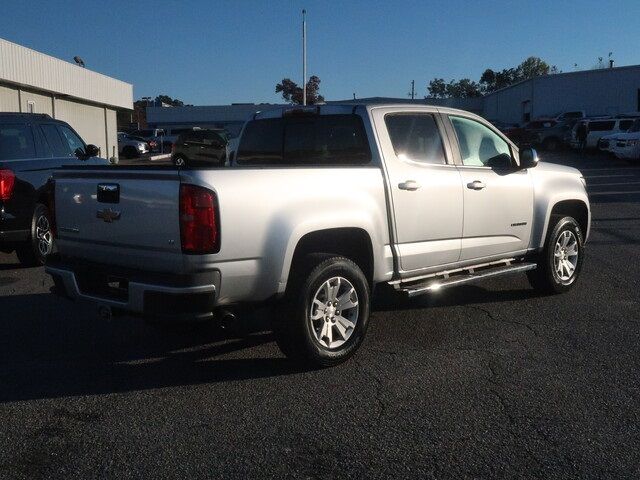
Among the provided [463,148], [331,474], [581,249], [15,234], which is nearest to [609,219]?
[581,249]

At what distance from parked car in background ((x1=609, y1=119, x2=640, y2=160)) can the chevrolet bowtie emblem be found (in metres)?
27.0

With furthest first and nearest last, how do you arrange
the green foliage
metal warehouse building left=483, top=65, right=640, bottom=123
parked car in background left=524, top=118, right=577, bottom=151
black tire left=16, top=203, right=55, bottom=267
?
the green foliage < metal warehouse building left=483, top=65, right=640, bottom=123 < parked car in background left=524, top=118, right=577, bottom=151 < black tire left=16, top=203, right=55, bottom=267

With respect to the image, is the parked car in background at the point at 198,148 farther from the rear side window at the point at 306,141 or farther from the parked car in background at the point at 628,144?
the rear side window at the point at 306,141

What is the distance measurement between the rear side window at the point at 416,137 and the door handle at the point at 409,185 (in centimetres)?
22

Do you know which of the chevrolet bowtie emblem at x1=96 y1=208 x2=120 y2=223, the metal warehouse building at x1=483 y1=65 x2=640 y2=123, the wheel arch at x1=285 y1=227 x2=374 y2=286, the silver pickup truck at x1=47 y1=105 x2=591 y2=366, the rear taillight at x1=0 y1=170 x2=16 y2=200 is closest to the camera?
the silver pickup truck at x1=47 y1=105 x2=591 y2=366

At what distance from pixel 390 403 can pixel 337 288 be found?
40.0 inches

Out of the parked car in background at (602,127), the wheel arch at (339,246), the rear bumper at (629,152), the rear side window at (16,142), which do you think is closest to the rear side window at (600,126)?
A: the parked car in background at (602,127)

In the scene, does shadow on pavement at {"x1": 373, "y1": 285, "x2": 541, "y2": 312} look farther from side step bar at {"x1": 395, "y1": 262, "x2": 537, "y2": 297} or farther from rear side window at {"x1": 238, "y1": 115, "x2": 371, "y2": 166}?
rear side window at {"x1": 238, "y1": 115, "x2": 371, "y2": 166}

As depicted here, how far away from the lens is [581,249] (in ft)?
25.9

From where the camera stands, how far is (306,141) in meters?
6.50

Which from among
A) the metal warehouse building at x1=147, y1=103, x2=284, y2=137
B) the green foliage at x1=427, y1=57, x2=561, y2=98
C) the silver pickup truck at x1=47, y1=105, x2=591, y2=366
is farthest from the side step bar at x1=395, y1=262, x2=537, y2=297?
the green foliage at x1=427, y1=57, x2=561, y2=98

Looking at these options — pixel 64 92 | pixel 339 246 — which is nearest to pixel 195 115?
pixel 64 92

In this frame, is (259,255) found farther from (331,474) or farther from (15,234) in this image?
(15,234)

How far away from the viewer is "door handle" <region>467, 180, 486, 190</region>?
21.4ft
